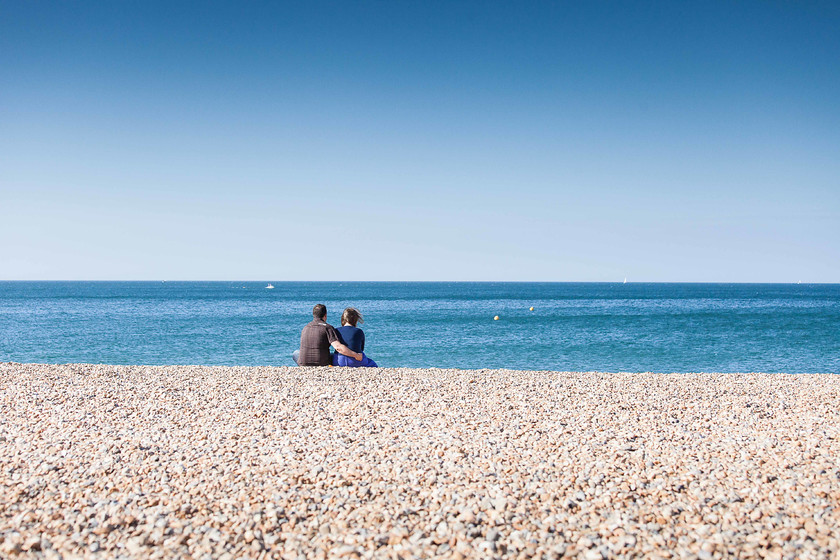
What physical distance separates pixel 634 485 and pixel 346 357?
7.76 metres

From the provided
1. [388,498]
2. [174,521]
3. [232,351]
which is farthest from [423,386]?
[232,351]

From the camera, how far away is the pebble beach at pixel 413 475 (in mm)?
3922

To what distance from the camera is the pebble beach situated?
3.92 m

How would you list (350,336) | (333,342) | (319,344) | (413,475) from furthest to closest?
(319,344) < (350,336) < (333,342) < (413,475)

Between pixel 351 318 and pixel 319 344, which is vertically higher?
pixel 351 318

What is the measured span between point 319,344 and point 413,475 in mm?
7044

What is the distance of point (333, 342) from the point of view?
37.8ft

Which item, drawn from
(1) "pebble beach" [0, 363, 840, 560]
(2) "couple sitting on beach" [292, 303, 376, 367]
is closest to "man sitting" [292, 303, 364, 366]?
(2) "couple sitting on beach" [292, 303, 376, 367]

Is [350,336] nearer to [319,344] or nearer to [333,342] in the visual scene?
[333,342]

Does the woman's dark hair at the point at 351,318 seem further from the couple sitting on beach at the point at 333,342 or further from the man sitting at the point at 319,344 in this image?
the man sitting at the point at 319,344

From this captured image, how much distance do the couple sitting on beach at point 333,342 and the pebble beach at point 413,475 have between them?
2.69m

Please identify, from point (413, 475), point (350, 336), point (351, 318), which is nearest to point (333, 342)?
point (350, 336)


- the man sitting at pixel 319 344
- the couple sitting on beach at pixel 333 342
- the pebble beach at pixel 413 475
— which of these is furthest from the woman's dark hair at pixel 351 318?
the pebble beach at pixel 413 475

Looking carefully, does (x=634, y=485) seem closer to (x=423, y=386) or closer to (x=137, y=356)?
(x=423, y=386)
